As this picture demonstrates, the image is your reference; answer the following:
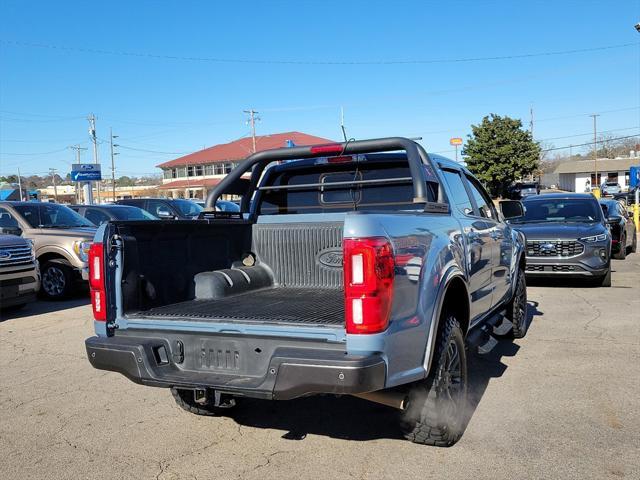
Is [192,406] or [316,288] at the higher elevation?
[316,288]

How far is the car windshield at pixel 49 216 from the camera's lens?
1133 cm

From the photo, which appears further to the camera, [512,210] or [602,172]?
[602,172]

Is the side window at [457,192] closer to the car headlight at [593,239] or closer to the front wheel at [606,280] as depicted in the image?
the car headlight at [593,239]

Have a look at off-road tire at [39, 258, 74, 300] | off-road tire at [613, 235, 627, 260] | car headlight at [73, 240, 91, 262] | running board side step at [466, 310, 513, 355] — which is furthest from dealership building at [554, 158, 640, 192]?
running board side step at [466, 310, 513, 355]

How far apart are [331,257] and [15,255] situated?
6.37 meters

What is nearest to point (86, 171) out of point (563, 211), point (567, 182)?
point (563, 211)

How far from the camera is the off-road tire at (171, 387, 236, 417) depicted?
448 centimetres

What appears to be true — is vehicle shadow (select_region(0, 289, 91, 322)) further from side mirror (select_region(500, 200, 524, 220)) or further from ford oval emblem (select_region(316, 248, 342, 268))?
side mirror (select_region(500, 200, 524, 220))

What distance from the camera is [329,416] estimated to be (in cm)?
454

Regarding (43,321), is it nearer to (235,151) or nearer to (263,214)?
(263,214)

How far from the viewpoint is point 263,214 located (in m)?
5.31

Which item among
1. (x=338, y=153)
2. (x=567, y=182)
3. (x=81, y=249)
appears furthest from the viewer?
(x=567, y=182)

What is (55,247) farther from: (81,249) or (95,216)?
(95,216)

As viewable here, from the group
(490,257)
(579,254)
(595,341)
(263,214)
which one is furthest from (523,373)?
(579,254)
